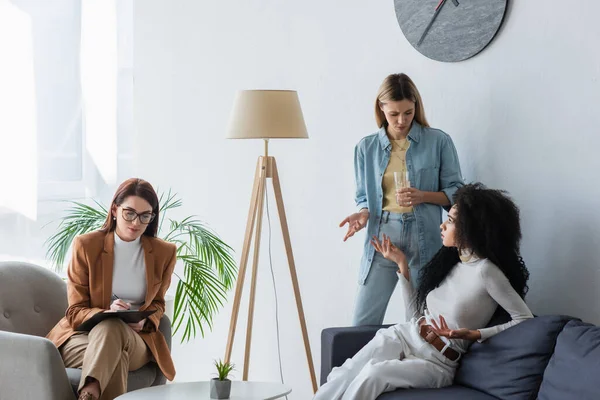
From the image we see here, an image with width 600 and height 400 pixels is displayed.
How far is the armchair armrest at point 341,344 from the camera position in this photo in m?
3.51

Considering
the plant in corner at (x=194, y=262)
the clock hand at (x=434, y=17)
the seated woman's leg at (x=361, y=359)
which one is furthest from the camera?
the plant in corner at (x=194, y=262)

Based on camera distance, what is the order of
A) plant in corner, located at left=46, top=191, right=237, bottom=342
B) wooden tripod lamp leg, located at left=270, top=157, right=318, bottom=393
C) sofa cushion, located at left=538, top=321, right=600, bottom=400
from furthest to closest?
plant in corner, located at left=46, top=191, right=237, bottom=342 → wooden tripod lamp leg, located at left=270, top=157, right=318, bottom=393 → sofa cushion, located at left=538, top=321, right=600, bottom=400

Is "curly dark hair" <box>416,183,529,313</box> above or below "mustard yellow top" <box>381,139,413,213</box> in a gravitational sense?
below

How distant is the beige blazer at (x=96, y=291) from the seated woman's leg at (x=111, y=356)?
0.34ft

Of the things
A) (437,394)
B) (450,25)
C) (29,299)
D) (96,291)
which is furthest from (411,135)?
(29,299)

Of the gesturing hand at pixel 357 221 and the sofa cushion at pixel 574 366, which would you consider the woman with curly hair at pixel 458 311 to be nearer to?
the sofa cushion at pixel 574 366

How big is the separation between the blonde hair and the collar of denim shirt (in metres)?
0.03

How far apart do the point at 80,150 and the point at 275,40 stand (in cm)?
158

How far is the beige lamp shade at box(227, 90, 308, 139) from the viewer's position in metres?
4.07

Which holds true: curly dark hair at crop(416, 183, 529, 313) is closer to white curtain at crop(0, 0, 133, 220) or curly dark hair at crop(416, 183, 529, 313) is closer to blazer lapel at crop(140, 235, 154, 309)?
blazer lapel at crop(140, 235, 154, 309)

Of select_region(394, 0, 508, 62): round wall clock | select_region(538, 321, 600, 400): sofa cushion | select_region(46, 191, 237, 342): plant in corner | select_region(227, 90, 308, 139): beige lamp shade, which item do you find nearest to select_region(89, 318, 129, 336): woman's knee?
select_region(46, 191, 237, 342): plant in corner

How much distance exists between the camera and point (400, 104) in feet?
12.1

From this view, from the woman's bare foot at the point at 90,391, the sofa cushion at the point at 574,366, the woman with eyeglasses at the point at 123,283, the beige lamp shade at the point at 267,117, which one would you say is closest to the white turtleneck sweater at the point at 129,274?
the woman with eyeglasses at the point at 123,283

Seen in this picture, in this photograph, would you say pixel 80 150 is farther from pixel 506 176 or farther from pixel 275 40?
pixel 506 176
